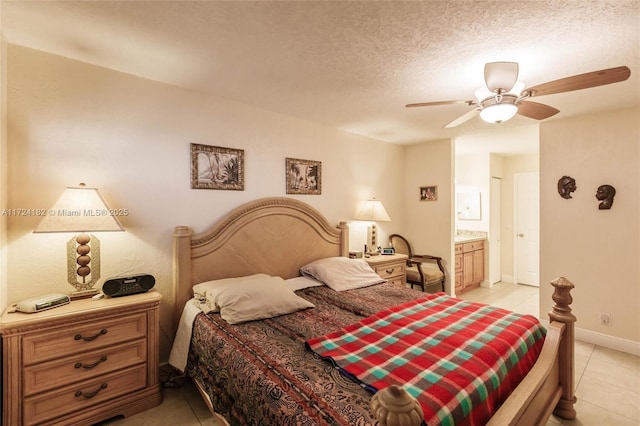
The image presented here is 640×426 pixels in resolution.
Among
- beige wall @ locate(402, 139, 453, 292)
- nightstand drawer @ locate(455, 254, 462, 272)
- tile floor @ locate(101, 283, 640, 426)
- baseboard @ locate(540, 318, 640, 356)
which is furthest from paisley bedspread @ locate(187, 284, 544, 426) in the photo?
nightstand drawer @ locate(455, 254, 462, 272)

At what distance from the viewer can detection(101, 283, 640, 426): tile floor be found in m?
1.96

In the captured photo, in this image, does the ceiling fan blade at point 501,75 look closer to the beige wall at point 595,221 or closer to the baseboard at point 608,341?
the beige wall at point 595,221

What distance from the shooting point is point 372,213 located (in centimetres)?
378

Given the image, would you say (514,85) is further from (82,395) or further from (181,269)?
(82,395)

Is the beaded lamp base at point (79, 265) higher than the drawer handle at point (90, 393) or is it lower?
higher

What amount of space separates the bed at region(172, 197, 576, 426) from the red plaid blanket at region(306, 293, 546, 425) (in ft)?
0.20

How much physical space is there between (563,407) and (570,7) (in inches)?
96.3

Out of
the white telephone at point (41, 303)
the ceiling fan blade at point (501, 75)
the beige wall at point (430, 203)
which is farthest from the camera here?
the beige wall at point (430, 203)

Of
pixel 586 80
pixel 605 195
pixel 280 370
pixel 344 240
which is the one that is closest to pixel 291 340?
pixel 280 370

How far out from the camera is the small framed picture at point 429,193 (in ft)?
14.4

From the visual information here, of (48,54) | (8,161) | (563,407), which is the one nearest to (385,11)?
(48,54)

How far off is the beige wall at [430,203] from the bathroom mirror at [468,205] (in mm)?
1616

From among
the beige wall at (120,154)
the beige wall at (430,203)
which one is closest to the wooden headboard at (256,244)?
the beige wall at (120,154)

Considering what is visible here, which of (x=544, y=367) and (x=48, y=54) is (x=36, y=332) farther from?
(x=544, y=367)
